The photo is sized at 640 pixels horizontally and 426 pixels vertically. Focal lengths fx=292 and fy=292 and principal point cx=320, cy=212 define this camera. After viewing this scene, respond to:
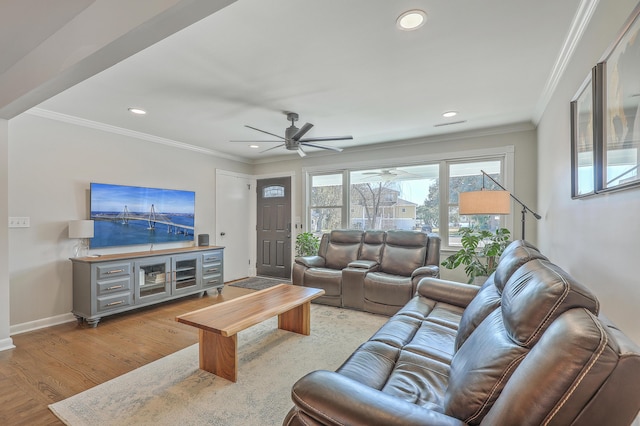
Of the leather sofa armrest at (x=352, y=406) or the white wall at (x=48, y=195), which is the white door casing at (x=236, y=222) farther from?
the leather sofa armrest at (x=352, y=406)

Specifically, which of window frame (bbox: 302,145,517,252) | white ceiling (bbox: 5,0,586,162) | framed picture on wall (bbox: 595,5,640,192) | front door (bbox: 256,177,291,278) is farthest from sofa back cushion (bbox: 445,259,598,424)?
front door (bbox: 256,177,291,278)

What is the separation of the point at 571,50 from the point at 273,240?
507cm

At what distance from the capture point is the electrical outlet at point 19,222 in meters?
3.12

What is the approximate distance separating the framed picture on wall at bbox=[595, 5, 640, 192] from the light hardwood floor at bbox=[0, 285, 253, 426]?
329cm

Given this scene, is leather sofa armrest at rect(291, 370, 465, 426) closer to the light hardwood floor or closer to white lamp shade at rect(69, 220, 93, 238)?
the light hardwood floor

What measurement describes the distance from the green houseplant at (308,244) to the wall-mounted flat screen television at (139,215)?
1.85m

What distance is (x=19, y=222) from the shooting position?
10.4 feet

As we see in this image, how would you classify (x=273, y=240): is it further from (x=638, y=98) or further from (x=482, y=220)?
(x=638, y=98)

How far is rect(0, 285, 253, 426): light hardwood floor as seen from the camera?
1.98 meters

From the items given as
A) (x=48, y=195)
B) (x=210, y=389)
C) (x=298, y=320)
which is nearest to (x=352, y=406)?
(x=210, y=389)

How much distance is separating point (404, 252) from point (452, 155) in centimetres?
166

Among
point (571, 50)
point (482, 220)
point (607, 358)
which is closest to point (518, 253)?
point (607, 358)

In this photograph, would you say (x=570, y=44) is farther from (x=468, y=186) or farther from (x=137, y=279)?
(x=137, y=279)

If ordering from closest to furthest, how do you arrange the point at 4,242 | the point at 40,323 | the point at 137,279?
the point at 4,242, the point at 40,323, the point at 137,279
